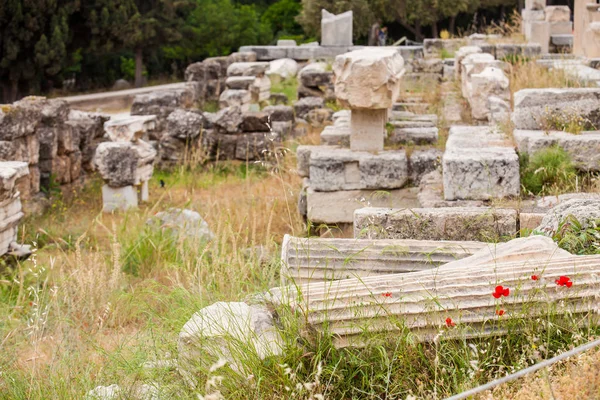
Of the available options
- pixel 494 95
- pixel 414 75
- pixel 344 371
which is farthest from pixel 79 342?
pixel 414 75

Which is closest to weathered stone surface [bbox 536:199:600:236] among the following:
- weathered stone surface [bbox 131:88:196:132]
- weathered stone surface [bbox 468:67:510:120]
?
weathered stone surface [bbox 468:67:510:120]

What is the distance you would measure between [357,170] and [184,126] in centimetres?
467

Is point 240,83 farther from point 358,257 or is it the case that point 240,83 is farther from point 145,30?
point 358,257

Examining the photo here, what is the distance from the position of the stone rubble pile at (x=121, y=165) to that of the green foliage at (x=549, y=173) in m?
5.41

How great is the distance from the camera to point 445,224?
484 centimetres

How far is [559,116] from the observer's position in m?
6.92

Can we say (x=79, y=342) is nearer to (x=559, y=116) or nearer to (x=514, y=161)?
(x=514, y=161)

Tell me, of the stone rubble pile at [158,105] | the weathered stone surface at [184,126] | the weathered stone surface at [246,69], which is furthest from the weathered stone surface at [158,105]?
the weathered stone surface at [246,69]

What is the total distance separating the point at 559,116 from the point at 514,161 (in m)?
1.19

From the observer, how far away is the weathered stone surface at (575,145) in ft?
20.6

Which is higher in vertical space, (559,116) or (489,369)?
(559,116)

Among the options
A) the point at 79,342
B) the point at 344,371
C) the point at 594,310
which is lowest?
the point at 79,342

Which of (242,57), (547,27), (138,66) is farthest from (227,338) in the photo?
(138,66)

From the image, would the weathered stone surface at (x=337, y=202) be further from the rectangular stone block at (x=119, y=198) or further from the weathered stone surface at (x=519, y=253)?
the weathered stone surface at (x=519, y=253)
